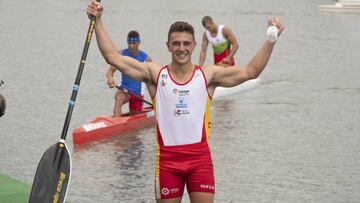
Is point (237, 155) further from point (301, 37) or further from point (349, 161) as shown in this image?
point (301, 37)

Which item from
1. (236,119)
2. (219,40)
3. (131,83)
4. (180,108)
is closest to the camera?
(180,108)

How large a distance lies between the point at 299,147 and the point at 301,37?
18.5m

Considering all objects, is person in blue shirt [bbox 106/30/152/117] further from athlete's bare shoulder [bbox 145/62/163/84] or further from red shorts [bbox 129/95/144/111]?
athlete's bare shoulder [bbox 145/62/163/84]

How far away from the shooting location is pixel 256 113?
18.6 m

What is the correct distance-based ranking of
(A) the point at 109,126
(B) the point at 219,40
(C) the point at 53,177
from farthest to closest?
(B) the point at 219,40, (A) the point at 109,126, (C) the point at 53,177

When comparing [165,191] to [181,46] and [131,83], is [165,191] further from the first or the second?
[131,83]

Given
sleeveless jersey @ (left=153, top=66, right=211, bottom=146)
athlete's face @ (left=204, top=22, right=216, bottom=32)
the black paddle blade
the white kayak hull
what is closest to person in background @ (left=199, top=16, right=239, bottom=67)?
athlete's face @ (left=204, top=22, right=216, bottom=32)

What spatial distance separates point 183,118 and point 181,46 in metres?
0.60

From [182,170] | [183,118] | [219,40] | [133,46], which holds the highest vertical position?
[219,40]

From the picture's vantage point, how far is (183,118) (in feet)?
27.7

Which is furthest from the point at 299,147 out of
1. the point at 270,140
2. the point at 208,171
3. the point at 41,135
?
the point at 208,171

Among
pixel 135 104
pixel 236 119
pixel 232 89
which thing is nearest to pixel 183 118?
pixel 135 104

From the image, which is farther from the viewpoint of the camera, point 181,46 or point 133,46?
point 133,46

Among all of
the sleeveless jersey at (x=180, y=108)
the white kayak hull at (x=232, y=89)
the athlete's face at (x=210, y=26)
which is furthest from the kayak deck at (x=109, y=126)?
the sleeveless jersey at (x=180, y=108)
